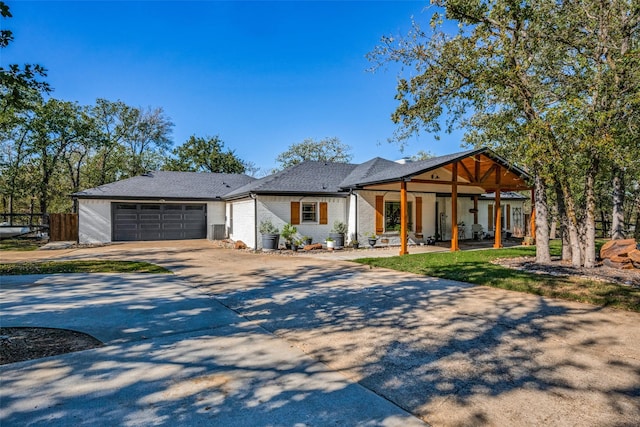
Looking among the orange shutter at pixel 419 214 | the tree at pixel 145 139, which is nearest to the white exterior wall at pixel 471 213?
the orange shutter at pixel 419 214

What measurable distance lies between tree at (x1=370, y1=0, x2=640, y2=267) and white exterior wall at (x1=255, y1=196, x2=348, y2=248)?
6151mm

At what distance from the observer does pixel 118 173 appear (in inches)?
1308

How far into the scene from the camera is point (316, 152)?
4022 cm

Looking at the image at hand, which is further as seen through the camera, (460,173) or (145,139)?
(145,139)

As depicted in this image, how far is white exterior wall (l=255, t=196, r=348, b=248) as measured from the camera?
14.6 metres

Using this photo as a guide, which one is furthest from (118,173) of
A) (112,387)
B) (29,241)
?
(112,387)

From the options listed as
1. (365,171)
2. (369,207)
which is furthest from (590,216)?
(365,171)

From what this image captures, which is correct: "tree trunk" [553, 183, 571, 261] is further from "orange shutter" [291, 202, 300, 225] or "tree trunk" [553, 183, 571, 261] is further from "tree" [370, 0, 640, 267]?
"orange shutter" [291, 202, 300, 225]

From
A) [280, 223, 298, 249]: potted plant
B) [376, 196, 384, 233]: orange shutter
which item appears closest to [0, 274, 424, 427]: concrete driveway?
[280, 223, 298, 249]: potted plant

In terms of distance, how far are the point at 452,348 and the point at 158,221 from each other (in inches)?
720

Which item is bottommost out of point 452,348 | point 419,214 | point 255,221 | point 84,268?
point 452,348

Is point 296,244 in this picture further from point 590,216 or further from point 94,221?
point 94,221

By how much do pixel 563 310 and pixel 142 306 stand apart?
→ 6.90 meters

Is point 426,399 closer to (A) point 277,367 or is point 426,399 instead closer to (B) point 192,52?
(A) point 277,367
